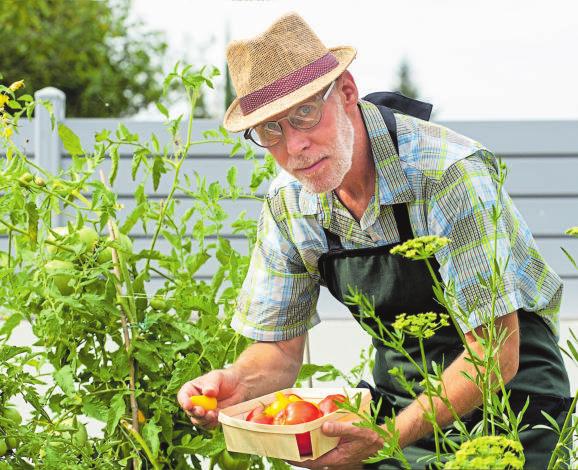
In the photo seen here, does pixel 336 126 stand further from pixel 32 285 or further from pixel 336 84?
pixel 32 285

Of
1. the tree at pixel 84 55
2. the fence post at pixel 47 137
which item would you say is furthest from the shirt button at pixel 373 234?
the tree at pixel 84 55

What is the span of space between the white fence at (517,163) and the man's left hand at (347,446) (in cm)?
512

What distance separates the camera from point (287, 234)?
7.14 ft

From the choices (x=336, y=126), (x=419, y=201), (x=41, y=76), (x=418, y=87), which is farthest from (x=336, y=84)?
(x=418, y=87)

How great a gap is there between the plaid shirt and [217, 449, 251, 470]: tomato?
0.81 feet

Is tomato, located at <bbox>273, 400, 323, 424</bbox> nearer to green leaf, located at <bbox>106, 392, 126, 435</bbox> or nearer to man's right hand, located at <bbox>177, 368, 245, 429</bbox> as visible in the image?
man's right hand, located at <bbox>177, 368, 245, 429</bbox>

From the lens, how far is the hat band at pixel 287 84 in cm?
196

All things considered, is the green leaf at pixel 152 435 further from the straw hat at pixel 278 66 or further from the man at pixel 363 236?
the straw hat at pixel 278 66

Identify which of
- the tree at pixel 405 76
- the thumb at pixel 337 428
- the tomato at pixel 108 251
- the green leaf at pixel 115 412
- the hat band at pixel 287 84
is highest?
the hat band at pixel 287 84

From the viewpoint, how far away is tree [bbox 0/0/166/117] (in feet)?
39.7

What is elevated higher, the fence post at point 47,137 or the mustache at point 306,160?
the mustache at point 306,160

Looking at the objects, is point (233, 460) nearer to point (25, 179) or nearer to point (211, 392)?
point (211, 392)

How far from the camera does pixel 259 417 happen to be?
192 cm

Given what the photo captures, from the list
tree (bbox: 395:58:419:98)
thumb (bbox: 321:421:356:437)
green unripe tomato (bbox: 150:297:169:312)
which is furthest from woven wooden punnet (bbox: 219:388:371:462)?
tree (bbox: 395:58:419:98)
